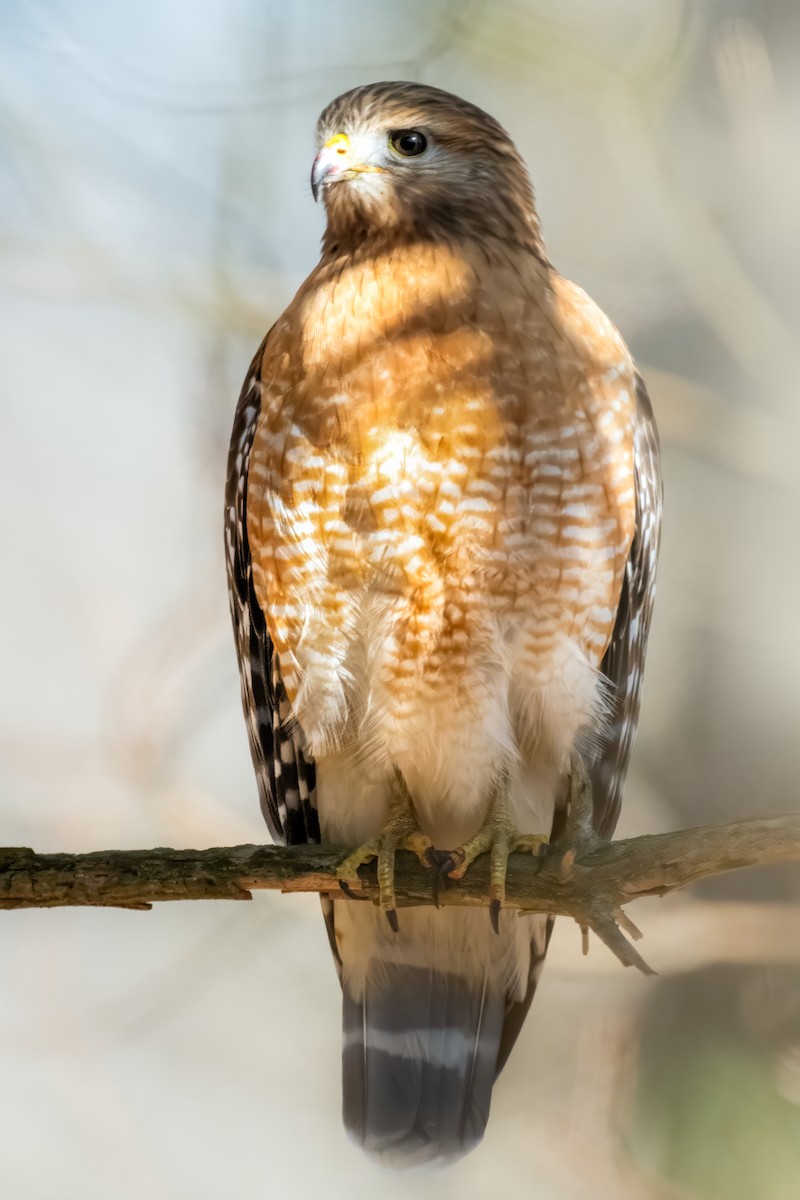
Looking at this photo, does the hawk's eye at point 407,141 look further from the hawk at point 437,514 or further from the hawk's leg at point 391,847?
the hawk's leg at point 391,847

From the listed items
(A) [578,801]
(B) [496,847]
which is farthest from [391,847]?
(A) [578,801]

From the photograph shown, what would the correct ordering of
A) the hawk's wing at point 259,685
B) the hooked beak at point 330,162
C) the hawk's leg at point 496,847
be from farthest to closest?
the hawk's wing at point 259,685 < the hooked beak at point 330,162 < the hawk's leg at point 496,847

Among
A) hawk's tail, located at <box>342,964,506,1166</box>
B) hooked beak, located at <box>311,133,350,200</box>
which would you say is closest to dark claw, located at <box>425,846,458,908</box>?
hawk's tail, located at <box>342,964,506,1166</box>

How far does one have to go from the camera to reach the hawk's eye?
7.51 ft

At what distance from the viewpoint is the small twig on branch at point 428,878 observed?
1.73 m

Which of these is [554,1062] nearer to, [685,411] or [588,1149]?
[588,1149]

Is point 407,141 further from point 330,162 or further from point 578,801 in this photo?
point 578,801

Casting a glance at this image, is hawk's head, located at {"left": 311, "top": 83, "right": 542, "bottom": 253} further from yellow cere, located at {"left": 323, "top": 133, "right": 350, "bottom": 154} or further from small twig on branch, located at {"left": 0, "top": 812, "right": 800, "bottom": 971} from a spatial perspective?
small twig on branch, located at {"left": 0, "top": 812, "right": 800, "bottom": 971}

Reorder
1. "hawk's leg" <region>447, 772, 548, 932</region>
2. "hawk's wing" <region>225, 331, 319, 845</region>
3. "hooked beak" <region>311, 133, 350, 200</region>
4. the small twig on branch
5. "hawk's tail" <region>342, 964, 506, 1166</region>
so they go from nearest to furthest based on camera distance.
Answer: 1. the small twig on branch
2. "hawk's leg" <region>447, 772, 548, 932</region>
3. "hooked beak" <region>311, 133, 350, 200</region>
4. "hawk's wing" <region>225, 331, 319, 845</region>
5. "hawk's tail" <region>342, 964, 506, 1166</region>

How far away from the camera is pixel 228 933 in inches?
133

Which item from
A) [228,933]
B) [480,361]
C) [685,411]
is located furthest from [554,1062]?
[480,361]

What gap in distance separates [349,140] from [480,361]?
0.54m

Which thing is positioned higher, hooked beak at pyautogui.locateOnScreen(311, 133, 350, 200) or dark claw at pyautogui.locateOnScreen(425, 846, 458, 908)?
hooked beak at pyautogui.locateOnScreen(311, 133, 350, 200)

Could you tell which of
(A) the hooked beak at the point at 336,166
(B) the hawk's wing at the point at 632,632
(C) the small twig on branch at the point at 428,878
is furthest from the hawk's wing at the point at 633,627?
(A) the hooked beak at the point at 336,166
